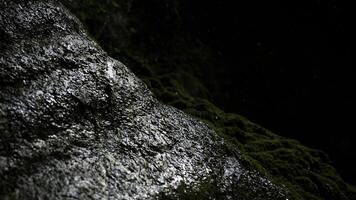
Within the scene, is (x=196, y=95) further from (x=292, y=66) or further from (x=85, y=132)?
(x=85, y=132)

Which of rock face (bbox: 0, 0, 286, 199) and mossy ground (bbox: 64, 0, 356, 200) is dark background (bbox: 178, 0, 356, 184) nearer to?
mossy ground (bbox: 64, 0, 356, 200)

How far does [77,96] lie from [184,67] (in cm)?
383

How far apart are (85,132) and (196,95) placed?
3592 millimetres

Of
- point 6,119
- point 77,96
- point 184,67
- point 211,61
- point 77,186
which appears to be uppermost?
point 211,61

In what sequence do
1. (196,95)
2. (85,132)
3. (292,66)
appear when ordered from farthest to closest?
(292,66) → (196,95) → (85,132)

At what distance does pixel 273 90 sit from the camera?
25.4 feet

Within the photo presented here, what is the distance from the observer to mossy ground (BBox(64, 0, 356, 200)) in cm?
485

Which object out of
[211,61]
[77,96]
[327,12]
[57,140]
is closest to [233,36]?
[211,61]

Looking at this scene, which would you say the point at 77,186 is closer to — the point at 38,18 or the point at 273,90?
the point at 38,18

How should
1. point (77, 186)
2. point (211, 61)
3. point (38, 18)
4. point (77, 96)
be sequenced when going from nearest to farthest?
point (77, 186)
point (77, 96)
point (38, 18)
point (211, 61)

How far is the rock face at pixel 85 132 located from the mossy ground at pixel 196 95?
306 mm

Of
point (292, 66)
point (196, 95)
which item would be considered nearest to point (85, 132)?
point (196, 95)

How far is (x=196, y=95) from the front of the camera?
6.73 metres

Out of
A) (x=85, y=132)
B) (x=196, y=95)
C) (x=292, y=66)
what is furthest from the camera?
(x=292, y=66)
